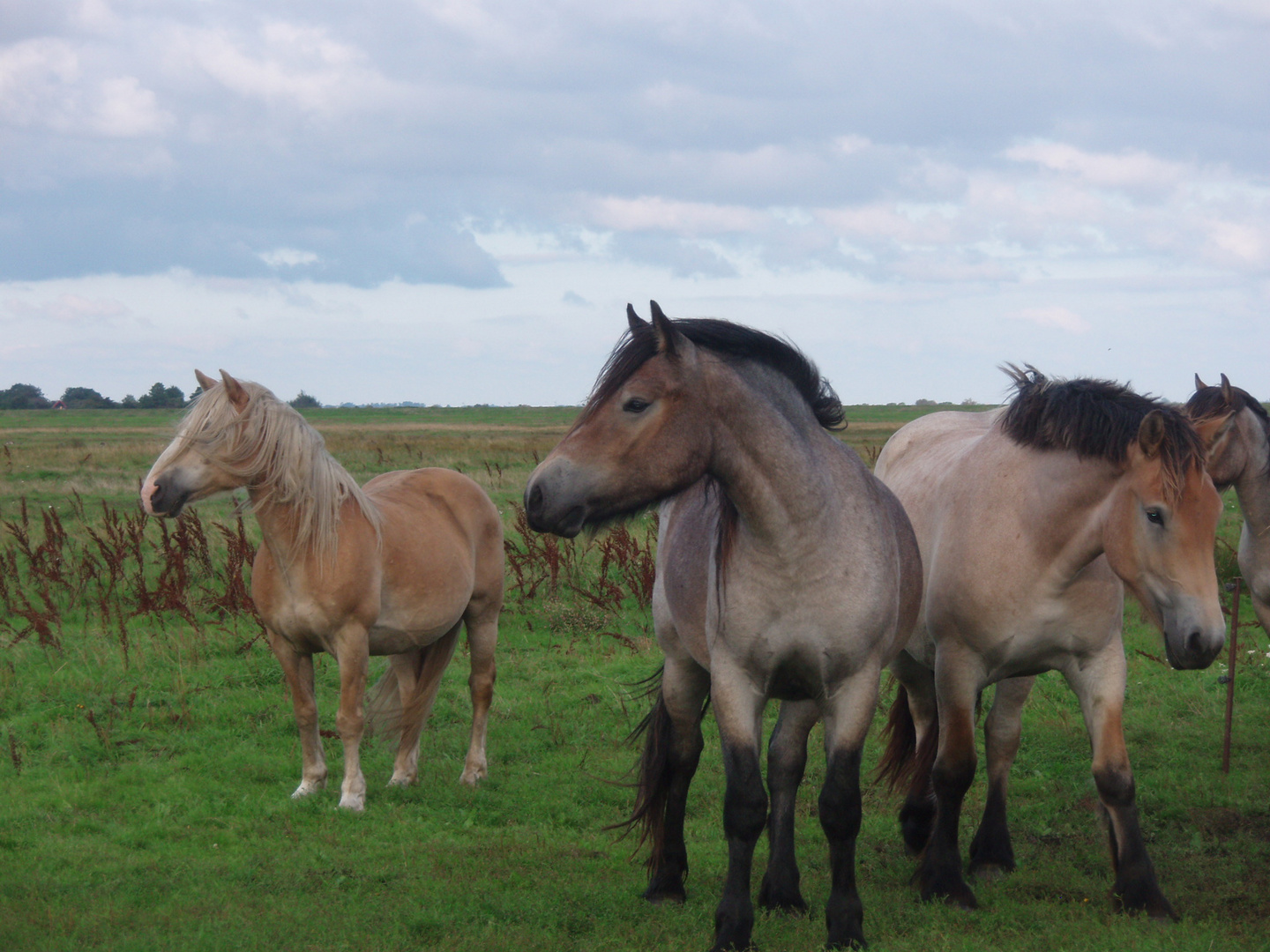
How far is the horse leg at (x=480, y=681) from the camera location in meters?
6.56

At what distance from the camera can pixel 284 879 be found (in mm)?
4773

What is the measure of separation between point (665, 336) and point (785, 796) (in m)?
1.91

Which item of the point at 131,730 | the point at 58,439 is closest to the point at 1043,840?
the point at 131,730

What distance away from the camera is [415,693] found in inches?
262

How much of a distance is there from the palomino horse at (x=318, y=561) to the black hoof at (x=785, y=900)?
252 centimetres

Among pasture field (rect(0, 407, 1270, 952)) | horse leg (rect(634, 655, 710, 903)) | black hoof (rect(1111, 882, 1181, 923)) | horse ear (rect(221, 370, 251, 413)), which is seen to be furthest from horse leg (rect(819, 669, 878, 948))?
horse ear (rect(221, 370, 251, 413))

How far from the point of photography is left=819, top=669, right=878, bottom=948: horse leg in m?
3.85

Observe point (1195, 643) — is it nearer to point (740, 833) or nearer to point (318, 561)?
point (740, 833)

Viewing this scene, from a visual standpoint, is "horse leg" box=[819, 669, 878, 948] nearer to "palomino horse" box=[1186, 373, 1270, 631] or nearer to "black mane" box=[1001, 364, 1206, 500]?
"black mane" box=[1001, 364, 1206, 500]

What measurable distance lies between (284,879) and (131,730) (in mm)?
2886

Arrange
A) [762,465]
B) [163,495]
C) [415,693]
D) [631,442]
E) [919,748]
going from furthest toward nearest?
[415,693]
[163,495]
[919,748]
[762,465]
[631,442]

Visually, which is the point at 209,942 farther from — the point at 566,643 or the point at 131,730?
the point at 566,643

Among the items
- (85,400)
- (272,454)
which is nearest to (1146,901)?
(272,454)

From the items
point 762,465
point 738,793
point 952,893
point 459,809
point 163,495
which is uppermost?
point 762,465
